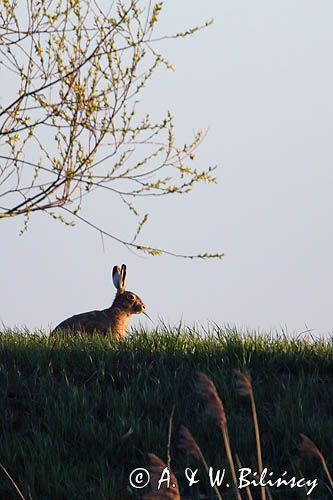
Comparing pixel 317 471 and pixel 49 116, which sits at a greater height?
pixel 49 116

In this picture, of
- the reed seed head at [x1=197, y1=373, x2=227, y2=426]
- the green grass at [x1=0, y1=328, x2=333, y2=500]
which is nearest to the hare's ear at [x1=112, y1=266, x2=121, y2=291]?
the green grass at [x1=0, y1=328, x2=333, y2=500]

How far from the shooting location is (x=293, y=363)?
29.3ft

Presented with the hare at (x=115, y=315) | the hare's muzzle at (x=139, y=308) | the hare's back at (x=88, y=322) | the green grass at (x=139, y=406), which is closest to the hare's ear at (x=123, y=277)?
the hare at (x=115, y=315)

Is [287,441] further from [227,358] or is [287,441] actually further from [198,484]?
[227,358]

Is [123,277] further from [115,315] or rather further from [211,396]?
[211,396]

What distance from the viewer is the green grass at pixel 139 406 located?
681cm

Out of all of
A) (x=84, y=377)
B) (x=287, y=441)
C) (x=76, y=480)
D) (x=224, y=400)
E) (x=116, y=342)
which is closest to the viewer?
(x=76, y=480)

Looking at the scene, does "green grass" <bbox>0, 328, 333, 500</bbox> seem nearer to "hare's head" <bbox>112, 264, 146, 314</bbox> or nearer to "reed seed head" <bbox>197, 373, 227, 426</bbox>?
"reed seed head" <bbox>197, 373, 227, 426</bbox>

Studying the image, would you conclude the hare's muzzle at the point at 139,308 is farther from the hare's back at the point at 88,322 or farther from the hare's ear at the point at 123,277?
the hare's back at the point at 88,322

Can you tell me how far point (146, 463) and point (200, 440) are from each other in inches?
20.4

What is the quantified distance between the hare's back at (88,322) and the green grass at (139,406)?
94.2 inches

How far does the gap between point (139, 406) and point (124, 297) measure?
668cm

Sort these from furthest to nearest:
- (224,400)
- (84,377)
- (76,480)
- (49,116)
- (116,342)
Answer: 1. (49,116)
2. (116,342)
3. (84,377)
4. (224,400)
5. (76,480)

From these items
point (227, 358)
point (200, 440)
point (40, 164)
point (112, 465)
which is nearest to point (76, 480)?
point (112, 465)
